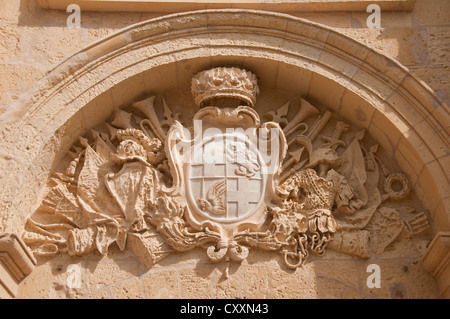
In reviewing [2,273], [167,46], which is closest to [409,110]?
[167,46]

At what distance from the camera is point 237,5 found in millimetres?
5613

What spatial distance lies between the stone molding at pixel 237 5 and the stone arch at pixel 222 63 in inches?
4.6

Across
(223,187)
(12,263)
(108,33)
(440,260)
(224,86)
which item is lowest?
(440,260)

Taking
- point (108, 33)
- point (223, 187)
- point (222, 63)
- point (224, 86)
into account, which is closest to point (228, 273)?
point (223, 187)

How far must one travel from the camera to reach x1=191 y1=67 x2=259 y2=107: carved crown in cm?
542

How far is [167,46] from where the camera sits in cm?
550

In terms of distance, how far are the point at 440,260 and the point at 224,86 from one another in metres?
1.92

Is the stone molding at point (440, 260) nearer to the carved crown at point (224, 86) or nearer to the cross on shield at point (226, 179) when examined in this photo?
the cross on shield at point (226, 179)

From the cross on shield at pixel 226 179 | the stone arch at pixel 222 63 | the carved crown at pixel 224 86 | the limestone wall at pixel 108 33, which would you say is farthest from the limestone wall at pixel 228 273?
the carved crown at pixel 224 86

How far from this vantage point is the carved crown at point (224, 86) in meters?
5.42

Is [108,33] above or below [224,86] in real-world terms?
above

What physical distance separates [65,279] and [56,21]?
196 cm

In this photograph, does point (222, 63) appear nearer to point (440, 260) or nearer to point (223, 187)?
point (223, 187)

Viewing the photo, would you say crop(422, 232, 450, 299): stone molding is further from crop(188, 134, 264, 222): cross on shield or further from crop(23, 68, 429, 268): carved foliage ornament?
crop(188, 134, 264, 222): cross on shield
